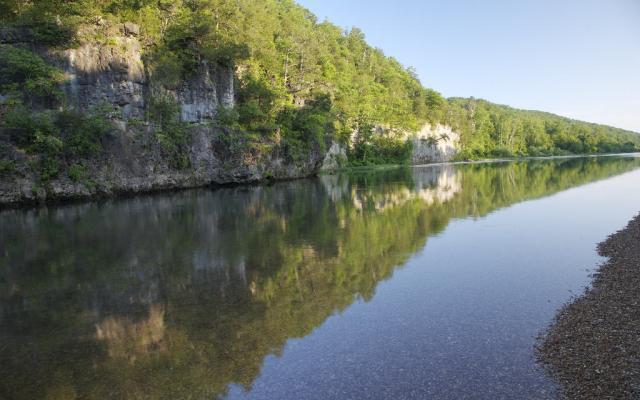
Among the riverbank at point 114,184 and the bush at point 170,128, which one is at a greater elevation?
the bush at point 170,128

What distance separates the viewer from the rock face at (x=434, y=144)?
406ft

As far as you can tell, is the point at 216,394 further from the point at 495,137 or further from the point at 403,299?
the point at 495,137

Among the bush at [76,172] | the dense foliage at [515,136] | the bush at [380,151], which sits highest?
the dense foliage at [515,136]

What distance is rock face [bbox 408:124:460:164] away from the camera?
406 ft

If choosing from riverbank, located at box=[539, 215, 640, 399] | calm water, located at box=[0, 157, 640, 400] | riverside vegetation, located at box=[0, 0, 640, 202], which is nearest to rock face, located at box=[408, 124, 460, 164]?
riverside vegetation, located at box=[0, 0, 640, 202]

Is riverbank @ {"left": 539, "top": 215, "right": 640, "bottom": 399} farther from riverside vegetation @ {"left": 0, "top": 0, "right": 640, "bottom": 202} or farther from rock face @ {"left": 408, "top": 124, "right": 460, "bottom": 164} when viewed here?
rock face @ {"left": 408, "top": 124, "right": 460, "bottom": 164}

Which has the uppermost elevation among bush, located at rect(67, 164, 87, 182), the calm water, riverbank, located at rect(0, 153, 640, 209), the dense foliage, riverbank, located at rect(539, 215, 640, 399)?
the dense foliage

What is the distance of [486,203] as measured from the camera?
36.2 metres

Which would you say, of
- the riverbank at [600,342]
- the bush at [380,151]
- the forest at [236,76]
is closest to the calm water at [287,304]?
the riverbank at [600,342]

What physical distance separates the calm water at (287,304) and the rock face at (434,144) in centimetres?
9645

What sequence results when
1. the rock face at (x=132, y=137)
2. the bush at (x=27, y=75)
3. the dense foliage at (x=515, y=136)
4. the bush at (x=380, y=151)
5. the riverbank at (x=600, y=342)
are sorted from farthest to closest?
the dense foliage at (x=515, y=136)
the bush at (x=380, y=151)
the rock face at (x=132, y=137)
the bush at (x=27, y=75)
the riverbank at (x=600, y=342)

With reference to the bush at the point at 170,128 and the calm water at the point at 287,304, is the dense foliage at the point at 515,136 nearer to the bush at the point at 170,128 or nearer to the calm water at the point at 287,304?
the bush at the point at 170,128

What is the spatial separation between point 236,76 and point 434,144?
81.7 meters

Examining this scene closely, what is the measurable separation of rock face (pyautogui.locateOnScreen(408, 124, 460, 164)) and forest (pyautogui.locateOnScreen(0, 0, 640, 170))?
3783 mm
